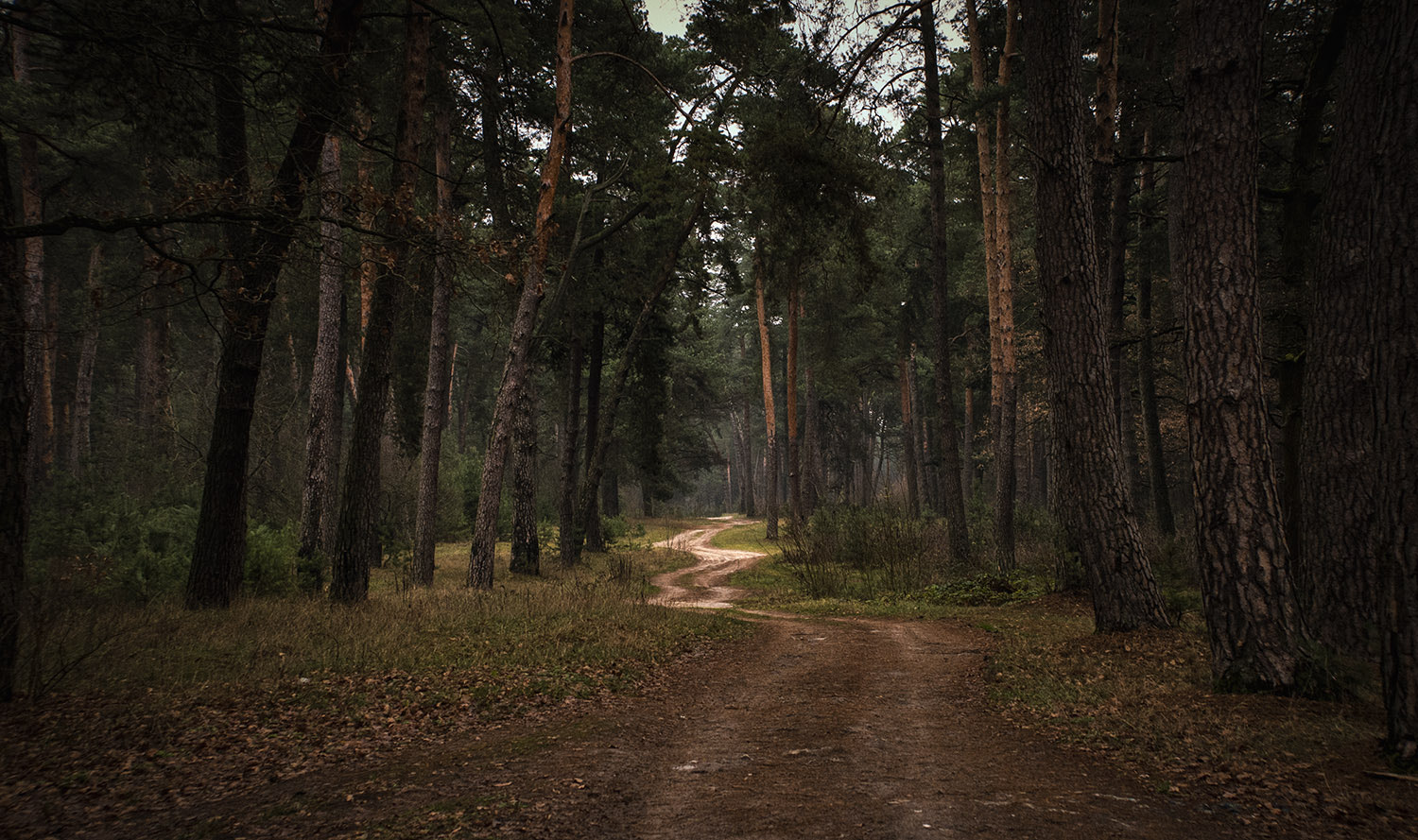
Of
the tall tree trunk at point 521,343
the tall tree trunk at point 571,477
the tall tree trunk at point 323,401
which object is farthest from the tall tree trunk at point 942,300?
the tall tree trunk at point 323,401

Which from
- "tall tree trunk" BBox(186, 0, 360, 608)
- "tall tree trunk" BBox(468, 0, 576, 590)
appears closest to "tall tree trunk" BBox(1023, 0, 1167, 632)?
"tall tree trunk" BBox(468, 0, 576, 590)

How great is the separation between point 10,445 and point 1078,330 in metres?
9.93

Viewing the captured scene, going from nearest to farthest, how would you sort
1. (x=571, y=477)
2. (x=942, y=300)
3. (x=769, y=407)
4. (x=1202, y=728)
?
(x=1202, y=728) < (x=942, y=300) < (x=571, y=477) < (x=769, y=407)

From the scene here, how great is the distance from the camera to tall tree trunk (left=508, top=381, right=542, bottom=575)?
18109mm

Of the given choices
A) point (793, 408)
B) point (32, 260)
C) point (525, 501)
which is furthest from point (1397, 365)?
point (793, 408)

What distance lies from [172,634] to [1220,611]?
964 centimetres

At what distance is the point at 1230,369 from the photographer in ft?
18.4

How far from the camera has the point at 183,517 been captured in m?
11.2

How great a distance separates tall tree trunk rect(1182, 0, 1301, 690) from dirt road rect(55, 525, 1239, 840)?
2.04 metres

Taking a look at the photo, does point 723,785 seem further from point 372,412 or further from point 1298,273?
point 1298,273

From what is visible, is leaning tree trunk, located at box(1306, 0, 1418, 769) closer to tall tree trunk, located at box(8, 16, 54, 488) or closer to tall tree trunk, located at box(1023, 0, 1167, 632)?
tall tree trunk, located at box(1023, 0, 1167, 632)

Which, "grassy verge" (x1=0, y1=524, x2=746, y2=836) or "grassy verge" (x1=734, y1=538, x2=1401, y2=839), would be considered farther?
"grassy verge" (x1=0, y1=524, x2=746, y2=836)

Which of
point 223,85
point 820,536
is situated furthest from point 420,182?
point 820,536

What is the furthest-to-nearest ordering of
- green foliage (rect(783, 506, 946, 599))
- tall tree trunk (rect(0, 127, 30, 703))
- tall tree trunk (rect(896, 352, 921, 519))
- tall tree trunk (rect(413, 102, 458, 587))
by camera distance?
tall tree trunk (rect(896, 352, 921, 519)) → green foliage (rect(783, 506, 946, 599)) → tall tree trunk (rect(413, 102, 458, 587)) → tall tree trunk (rect(0, 127, 30, 703))
